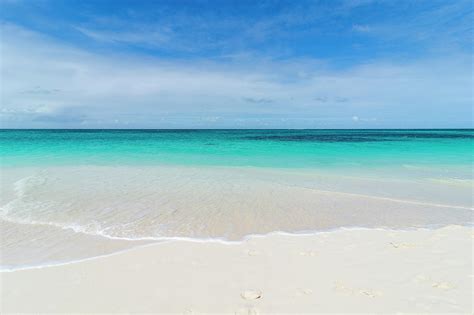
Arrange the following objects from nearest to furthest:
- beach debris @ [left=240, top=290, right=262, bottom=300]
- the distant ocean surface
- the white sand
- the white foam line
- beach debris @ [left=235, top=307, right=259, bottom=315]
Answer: beach debris @ [left=235, top=307, right=259, bottom=315] < the white sand < beach debris @ [left=240, top=290, right=262, bottom=300] < the white foam line < the distant ocean surface

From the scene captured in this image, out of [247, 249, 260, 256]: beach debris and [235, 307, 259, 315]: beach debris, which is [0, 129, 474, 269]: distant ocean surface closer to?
[247, 249, 260, 256]: beach debris

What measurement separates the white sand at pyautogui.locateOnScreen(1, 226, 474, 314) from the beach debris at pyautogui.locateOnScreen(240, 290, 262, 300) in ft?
0.04

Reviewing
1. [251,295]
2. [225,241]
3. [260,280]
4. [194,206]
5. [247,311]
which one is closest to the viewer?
[247,311]

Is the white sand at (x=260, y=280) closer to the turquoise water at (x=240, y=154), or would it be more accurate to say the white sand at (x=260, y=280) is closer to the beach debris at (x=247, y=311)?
the beach debris at (x=247, y=311)

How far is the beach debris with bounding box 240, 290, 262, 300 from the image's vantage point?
12.0 feet

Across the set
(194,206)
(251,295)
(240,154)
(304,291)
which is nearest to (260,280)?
(251,295)

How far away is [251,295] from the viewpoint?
12.1 ft

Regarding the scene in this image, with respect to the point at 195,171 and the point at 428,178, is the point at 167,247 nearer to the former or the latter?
the point at 195,171

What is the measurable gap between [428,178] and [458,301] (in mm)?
10460

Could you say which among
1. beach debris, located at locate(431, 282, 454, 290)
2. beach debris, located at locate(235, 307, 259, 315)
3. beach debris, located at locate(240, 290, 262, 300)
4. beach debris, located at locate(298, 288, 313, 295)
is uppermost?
beach debris, located at locate(240, 290, 262, 300)

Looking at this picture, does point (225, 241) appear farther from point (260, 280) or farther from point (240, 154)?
point (240, 154)

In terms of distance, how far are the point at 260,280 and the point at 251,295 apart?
383mm

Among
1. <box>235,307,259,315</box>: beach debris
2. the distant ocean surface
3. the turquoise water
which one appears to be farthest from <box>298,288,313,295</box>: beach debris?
the turquoise water

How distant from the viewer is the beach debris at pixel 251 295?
3.66 meters
